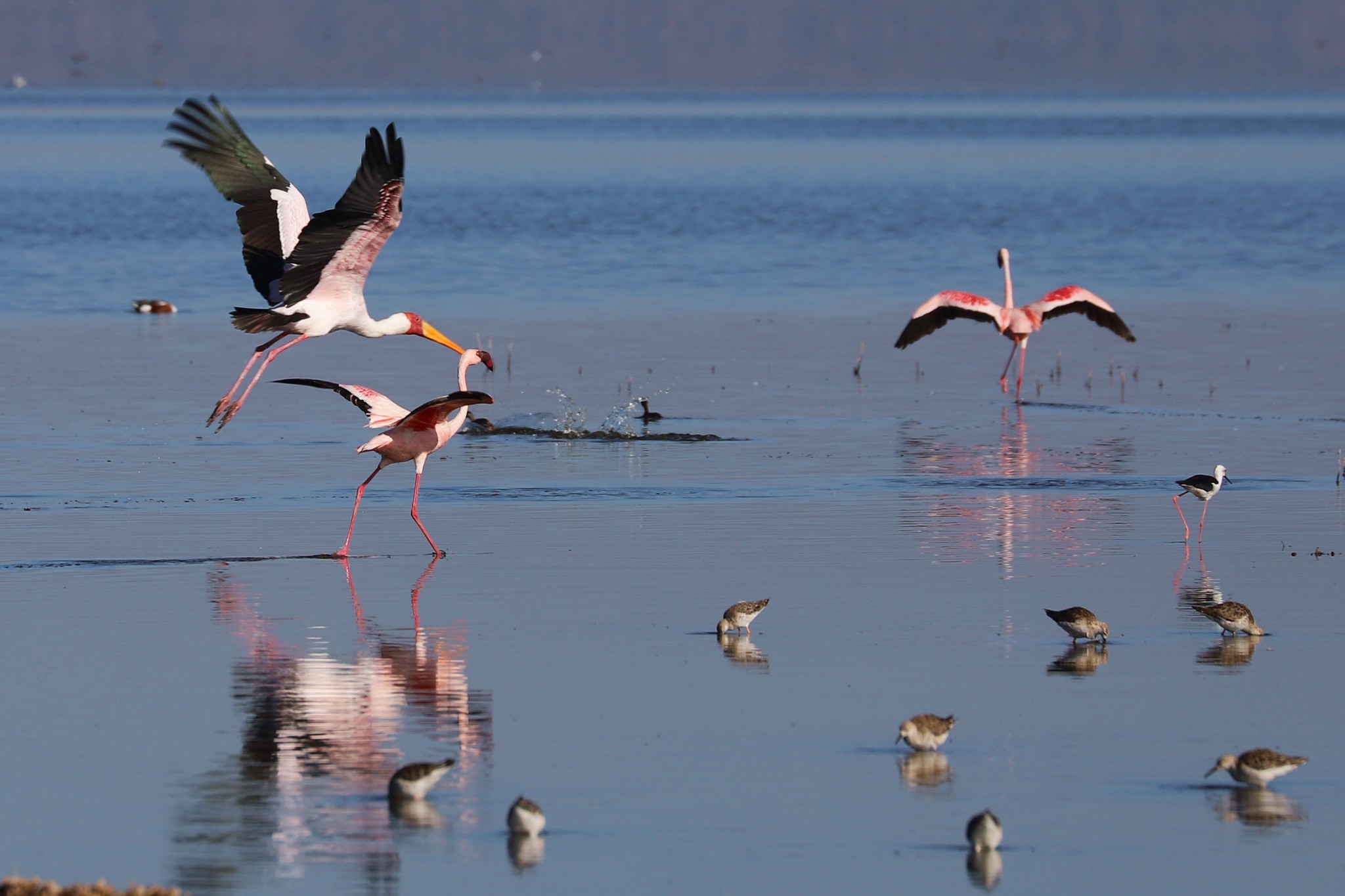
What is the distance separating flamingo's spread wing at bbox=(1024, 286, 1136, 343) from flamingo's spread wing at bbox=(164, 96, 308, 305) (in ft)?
34.1

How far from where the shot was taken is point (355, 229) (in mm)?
14578

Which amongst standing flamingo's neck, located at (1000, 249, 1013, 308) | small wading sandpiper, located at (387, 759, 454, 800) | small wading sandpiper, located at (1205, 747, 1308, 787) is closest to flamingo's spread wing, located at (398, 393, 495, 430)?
small wading sandpiper, located at (387, 759, 454, 800)

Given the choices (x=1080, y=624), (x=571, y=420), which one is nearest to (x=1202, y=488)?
(x=1080, y=624)

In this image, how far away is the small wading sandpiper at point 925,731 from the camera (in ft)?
30.0

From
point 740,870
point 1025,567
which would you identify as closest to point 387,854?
point 740,870

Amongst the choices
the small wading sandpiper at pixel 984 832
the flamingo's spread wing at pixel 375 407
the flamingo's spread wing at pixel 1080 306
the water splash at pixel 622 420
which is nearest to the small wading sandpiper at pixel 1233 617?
the small wading sandpiper at pixel 984 832

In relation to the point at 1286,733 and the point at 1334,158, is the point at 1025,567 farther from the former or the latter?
the point at 1334,158

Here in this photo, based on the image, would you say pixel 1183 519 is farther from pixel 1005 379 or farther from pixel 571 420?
pixel 1005 379

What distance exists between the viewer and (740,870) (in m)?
8.00

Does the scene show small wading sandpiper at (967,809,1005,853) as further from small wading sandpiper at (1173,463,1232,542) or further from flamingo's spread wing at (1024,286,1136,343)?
flamingo's spread wing at (1024,286,1136,343)

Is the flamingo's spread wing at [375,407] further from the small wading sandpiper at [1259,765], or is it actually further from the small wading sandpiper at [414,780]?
the small wading sandpiper at [1259,765]

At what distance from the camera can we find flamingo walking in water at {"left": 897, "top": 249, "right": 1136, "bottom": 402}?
24.0m

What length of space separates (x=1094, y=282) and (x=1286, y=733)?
1090 inches

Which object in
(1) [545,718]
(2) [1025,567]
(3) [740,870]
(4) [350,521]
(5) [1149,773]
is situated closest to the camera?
(3) [740,870]
